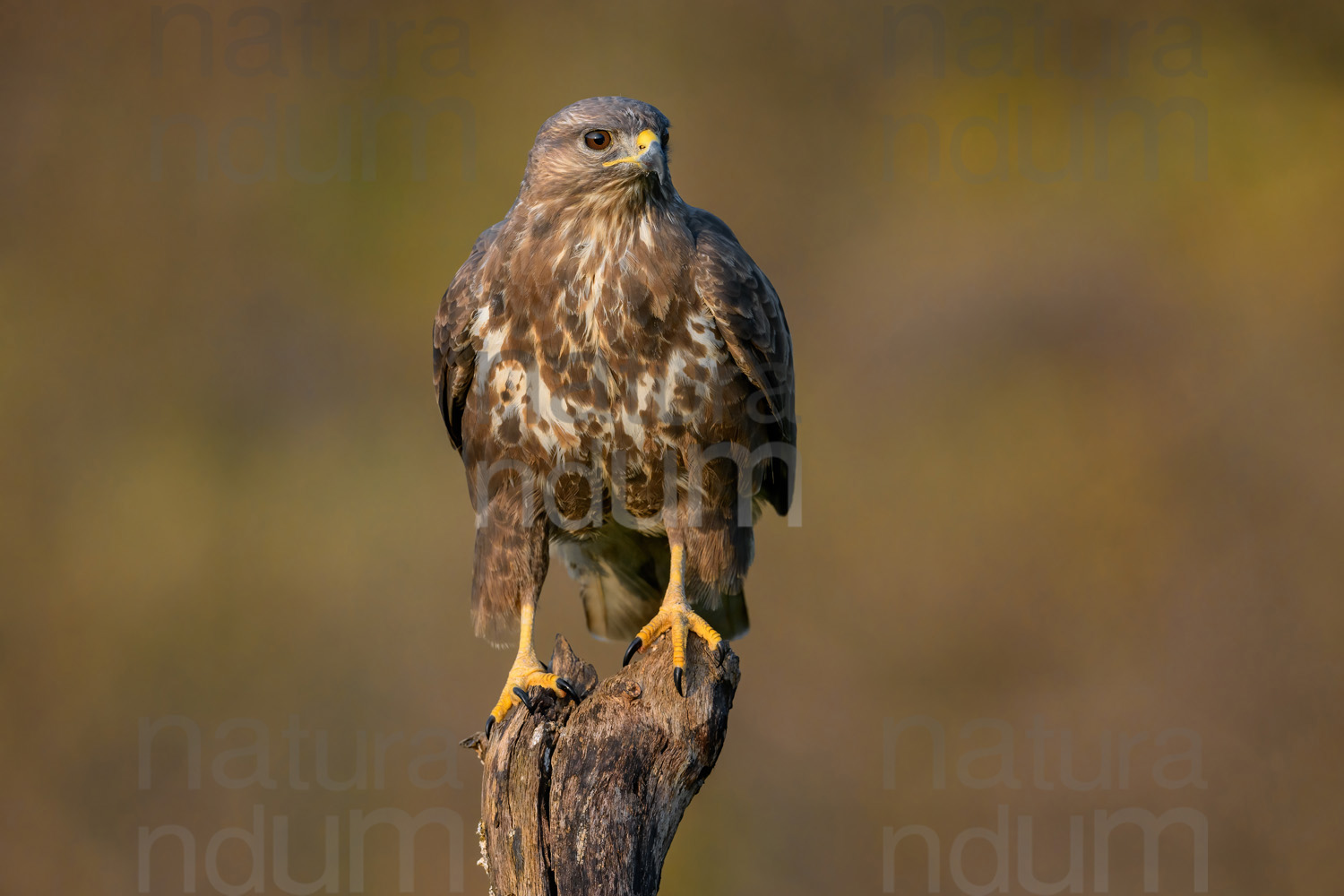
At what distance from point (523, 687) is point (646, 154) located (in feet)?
5.48

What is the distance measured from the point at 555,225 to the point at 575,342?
1.21 feet

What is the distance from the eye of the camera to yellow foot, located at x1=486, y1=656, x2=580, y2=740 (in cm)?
355

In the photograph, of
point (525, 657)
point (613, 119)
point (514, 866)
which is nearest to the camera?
point (514, 866)

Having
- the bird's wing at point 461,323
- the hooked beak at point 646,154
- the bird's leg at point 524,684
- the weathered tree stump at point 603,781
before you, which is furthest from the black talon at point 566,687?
the hooked beak at point 646,154

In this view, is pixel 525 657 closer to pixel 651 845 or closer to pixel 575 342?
pixel 651 845

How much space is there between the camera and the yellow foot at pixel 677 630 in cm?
349

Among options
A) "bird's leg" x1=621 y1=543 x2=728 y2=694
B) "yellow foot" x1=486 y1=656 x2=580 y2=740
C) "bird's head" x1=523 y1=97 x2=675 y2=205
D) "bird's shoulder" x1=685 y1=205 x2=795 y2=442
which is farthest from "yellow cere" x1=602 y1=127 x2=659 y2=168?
"yellow foot" x1=486 y1=656 x2=580 y2=740

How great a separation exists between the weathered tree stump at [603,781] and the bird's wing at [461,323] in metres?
1.14

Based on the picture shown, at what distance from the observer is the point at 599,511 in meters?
3.86

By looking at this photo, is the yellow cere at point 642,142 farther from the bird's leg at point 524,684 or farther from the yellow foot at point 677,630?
the bird's leg at point 524,684

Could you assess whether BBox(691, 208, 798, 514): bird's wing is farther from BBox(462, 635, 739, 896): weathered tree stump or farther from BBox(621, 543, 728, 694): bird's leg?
BBox(462, 635, 739, 896): weathered tree stump

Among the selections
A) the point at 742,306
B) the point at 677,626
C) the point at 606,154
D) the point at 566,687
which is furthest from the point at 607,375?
the point at 566,687

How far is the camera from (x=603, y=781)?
3.16 metres

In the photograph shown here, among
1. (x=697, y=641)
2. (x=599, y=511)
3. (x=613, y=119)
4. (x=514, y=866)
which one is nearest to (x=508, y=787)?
(x=514, y=866)
